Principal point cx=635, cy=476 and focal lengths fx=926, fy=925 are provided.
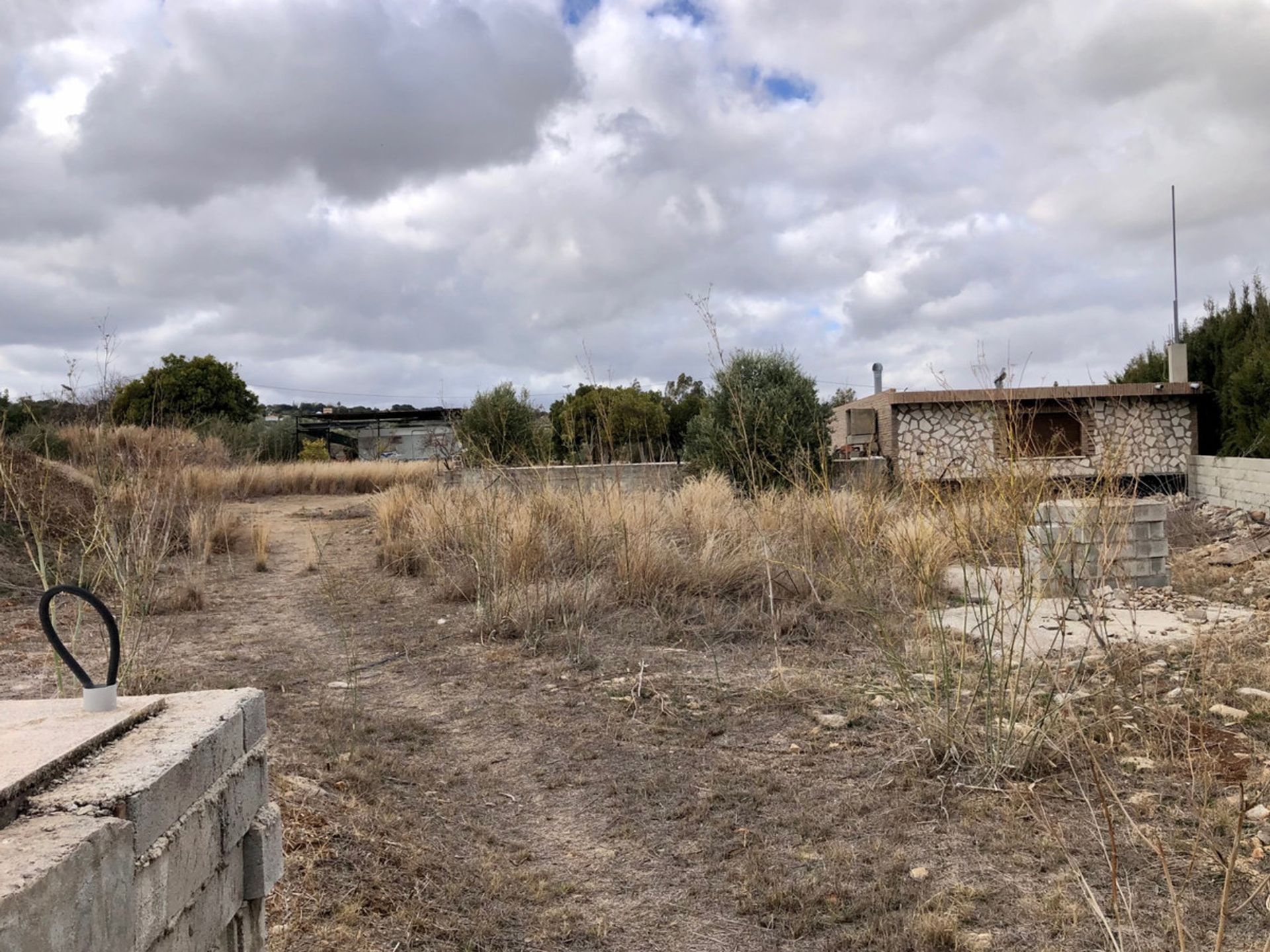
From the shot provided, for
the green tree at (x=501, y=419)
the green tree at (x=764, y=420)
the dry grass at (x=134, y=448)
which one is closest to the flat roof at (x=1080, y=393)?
the green tree at (x=764, y=420)

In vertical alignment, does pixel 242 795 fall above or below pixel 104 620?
below

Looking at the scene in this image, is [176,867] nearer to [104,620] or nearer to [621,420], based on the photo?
[104,620]

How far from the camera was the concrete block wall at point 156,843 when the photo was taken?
4.14 feet

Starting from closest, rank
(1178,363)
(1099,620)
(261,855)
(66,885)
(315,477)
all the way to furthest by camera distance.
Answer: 1. (66,885)
2. (261,855)
3. (1099,620)
4. (1178,363)
5. (315,477)

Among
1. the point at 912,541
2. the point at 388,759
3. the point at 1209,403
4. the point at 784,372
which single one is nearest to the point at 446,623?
the point at 388,759

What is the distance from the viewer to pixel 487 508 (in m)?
7.58

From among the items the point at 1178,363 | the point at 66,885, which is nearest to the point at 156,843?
the point at 66,885

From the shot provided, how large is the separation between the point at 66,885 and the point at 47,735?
588 mm

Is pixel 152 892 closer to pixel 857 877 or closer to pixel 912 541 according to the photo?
pixel 857 877

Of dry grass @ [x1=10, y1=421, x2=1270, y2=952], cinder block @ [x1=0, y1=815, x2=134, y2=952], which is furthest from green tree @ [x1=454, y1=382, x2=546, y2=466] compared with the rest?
cinder block @ [x1=0, y1=815, x2=134, y2=952]

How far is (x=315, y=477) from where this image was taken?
19.3m

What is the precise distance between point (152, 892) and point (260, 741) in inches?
24.4

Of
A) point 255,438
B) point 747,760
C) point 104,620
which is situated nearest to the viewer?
point 104,620

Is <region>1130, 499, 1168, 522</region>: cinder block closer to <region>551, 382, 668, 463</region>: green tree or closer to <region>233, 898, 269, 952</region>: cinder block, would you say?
<region>551, 382, 668, 463</region>: green tree
